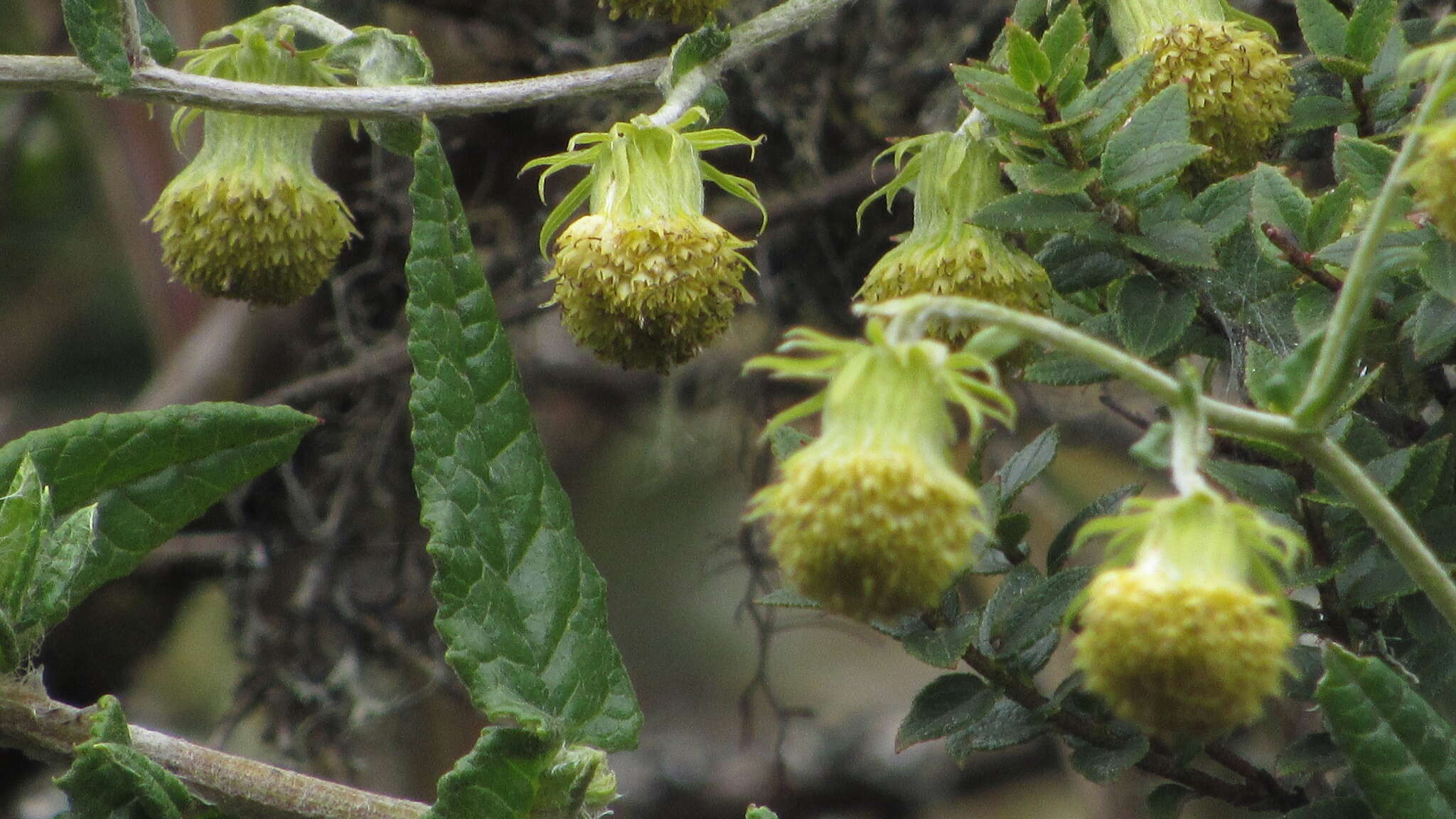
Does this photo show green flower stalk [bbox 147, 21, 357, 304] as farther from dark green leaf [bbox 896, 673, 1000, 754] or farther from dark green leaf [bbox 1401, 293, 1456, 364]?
dark green leaf [bbox 1401, 293, 1456, 364]

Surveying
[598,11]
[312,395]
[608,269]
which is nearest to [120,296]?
[312,395]

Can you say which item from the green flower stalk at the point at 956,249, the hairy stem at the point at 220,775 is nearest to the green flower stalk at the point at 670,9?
the green flower stalk at the point at 956,249

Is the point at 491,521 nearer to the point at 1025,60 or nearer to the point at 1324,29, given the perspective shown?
the point at 1025,60

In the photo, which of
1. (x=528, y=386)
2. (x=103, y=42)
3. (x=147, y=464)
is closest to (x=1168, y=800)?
(x=147, y=464)

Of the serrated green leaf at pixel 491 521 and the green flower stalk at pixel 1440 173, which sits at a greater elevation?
the green flower stalk at pixel 1440 173

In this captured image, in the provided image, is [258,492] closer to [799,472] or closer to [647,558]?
[647,558]

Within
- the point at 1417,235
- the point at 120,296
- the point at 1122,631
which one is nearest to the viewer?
the point at 1122,631

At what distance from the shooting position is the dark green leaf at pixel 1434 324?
69 cm

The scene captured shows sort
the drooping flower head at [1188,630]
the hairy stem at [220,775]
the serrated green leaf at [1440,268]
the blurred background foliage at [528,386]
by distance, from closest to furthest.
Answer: the drooping flower head at [1188,630] < the serrated green leaf at [1440,268] < the hairy stem at [220,775] < the blurred background foliage at [528,386]

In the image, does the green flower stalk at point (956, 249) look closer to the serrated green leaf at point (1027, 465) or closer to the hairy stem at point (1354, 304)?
the serrated green leaf at point (1027, 465)

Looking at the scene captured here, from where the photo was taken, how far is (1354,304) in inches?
21.6

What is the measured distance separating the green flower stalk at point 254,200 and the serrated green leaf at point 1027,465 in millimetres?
494

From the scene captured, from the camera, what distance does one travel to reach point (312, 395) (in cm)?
148

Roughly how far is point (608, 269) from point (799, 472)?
0.85ft
